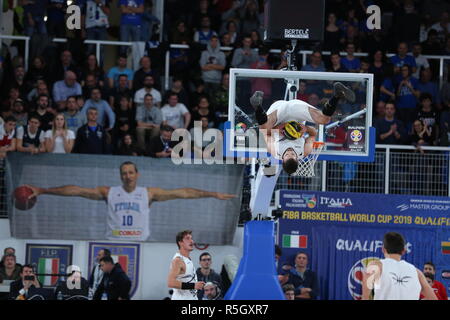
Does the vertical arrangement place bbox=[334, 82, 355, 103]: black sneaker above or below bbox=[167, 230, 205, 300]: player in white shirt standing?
above

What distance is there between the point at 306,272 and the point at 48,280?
4.69 m

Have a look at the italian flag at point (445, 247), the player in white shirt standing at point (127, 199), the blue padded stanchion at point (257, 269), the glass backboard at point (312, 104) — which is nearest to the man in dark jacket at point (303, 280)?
the italian flag at point (445, 247)

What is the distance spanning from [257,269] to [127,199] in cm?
637

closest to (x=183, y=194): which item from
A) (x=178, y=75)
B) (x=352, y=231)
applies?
(x=178, y=75)

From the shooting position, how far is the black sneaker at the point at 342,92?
13375 millimetres

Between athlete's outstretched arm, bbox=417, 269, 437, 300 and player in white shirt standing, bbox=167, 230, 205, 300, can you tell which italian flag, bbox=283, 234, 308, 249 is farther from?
athlete's outstretched arm, bbox=417, 269, 437, 300

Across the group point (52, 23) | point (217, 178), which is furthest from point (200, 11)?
point (217, 178)

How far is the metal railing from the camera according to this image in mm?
19281

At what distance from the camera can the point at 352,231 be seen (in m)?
18.8

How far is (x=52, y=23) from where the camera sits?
21.6 m

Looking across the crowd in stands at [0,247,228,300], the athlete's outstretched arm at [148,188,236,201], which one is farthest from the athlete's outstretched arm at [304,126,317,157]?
the athlete's outstretched arm at [148,188,236,201]
